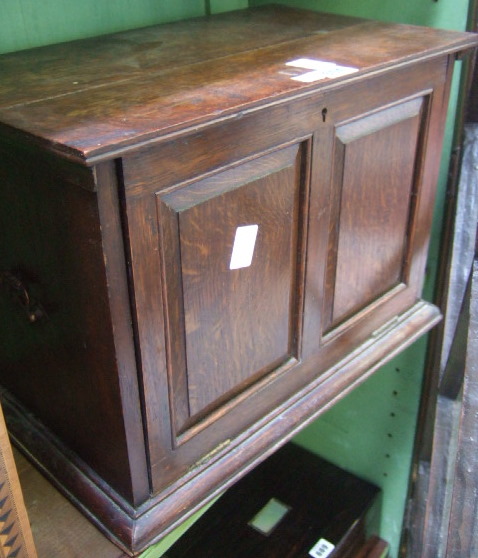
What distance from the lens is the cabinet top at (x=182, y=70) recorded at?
0.62 m

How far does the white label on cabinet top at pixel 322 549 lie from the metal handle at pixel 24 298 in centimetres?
91

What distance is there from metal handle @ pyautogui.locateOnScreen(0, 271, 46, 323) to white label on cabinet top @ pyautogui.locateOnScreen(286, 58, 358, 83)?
407 mm

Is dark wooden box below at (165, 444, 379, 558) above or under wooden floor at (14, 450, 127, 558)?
under

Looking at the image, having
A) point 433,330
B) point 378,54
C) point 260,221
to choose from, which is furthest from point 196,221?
point 433,330

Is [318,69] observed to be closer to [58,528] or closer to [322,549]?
[58,528]

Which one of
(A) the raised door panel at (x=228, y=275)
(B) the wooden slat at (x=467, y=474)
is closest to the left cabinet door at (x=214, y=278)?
(A) the raised door panel at (x=228, y=275)

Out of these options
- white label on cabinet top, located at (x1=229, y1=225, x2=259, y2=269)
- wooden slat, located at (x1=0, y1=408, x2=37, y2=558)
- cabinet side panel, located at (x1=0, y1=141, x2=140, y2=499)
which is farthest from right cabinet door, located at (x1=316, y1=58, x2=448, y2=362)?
wooden slat, located at (x1=0, y1=408, x2=37, y2=558)

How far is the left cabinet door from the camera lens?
0.66 metres

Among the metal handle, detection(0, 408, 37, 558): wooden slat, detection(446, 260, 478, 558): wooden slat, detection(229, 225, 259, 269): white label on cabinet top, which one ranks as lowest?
detection(446, 260, 478, 558): wooden slat

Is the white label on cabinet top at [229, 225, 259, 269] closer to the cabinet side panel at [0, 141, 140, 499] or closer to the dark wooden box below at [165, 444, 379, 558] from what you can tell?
the cabinet side panel at [0, 141, 140, 499]

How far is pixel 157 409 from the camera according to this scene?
75 centimetres

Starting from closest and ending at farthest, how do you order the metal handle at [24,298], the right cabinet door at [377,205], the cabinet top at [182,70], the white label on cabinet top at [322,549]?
the cabinet top at [182,70]
the metal handle at [24,298]
the right cabinet door at [377,205]
the white label on cabinet top at [322,549]

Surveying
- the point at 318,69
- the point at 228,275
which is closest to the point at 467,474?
the point at 228,275

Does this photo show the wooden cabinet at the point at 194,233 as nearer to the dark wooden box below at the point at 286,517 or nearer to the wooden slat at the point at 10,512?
the wooden slat at the point at 10,512
